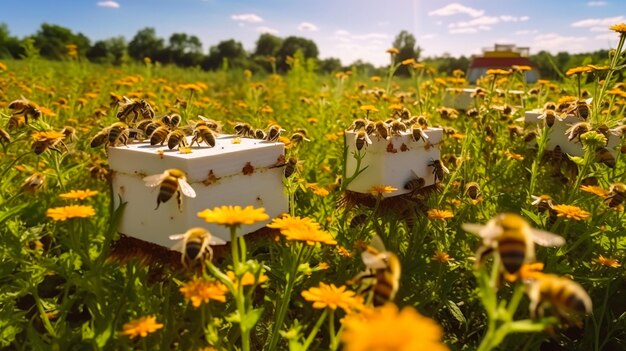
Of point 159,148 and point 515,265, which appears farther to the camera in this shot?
point 159,148

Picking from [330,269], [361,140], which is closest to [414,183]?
[361,140]

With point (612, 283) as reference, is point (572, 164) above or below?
above

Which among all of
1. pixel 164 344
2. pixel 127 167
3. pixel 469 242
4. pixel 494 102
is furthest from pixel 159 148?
pixel 494 102

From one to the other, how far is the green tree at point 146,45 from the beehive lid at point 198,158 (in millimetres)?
58394

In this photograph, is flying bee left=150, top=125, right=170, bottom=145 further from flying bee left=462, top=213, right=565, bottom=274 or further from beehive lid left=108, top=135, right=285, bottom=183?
flying bee left=462, top=213, right=565, bottom=274

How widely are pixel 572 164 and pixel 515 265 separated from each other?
279cm

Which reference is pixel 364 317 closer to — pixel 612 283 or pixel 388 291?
pixel 388 291

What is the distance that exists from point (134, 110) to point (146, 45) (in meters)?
66.1

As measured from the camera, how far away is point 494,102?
5242 mm

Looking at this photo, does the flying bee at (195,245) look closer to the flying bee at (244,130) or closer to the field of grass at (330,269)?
the field of grass at (330,269)

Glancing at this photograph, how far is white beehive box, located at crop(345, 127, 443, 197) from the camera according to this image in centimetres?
279

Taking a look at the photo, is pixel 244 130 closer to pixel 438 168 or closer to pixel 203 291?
pixel 438 168

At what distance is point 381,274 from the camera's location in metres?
1.35

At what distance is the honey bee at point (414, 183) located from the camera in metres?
2.90
